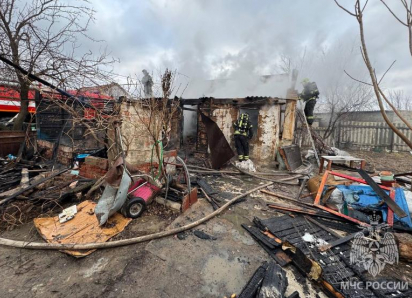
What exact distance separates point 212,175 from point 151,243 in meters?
3.92

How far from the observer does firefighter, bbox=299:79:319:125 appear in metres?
8.53

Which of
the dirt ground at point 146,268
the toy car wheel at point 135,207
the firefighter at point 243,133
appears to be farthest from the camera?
the firefighter at point 243,133

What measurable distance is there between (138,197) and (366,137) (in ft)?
48.7

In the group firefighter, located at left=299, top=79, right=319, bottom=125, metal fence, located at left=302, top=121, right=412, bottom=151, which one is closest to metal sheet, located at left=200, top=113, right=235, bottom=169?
firefighter, located at left=299, top=79, right=319, bottom=125

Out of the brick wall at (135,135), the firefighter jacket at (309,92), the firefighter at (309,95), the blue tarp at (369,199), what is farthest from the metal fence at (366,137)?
the brick wall at (135,135)

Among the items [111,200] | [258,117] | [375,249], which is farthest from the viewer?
[258,117]

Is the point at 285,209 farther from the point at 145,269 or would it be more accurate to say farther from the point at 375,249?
the point at 145,269

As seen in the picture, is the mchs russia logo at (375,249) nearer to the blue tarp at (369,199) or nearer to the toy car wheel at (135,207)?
the blue tarp at (369,199)

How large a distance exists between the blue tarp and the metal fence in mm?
8495

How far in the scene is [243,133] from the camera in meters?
7.29

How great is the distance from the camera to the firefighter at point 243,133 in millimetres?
7289

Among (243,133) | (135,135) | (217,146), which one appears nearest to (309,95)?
(243,133)

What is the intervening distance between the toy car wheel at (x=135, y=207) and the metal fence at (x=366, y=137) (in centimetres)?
1096

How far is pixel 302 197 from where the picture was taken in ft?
15.7
